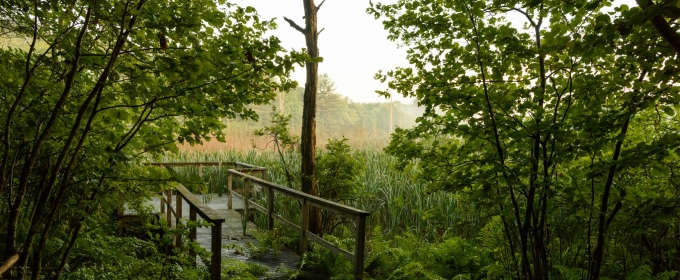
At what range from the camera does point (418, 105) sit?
126 inches

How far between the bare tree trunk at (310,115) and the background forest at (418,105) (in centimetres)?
184

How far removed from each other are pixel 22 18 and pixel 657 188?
4243 mm

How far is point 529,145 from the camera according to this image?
106 inches

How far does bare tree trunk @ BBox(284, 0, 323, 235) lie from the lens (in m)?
6.35

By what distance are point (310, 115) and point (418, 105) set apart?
11.4ft

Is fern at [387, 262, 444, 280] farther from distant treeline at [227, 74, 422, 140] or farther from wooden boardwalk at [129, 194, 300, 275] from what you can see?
distant treeline at [227, 74, 422, 140]

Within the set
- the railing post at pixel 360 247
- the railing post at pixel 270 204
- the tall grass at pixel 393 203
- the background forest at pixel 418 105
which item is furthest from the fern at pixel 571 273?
the railing post at pixel 270 204

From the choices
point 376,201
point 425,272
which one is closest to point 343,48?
point 376,201

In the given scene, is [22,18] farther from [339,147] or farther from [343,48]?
[343,48]

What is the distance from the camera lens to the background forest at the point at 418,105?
6.09 ft

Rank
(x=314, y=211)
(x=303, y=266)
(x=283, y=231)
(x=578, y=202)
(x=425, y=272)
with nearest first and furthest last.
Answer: (x=578, y=202) → (x=425, y=272) → (x=303, y=266) → (x=314, y=211) → (x=283, y=231)

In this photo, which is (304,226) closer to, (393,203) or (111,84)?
(393,203)

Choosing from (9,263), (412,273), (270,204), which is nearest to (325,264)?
(412,273)

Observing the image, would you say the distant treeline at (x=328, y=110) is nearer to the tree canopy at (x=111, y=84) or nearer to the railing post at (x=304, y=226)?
the railing post at (x=304, y=226)
